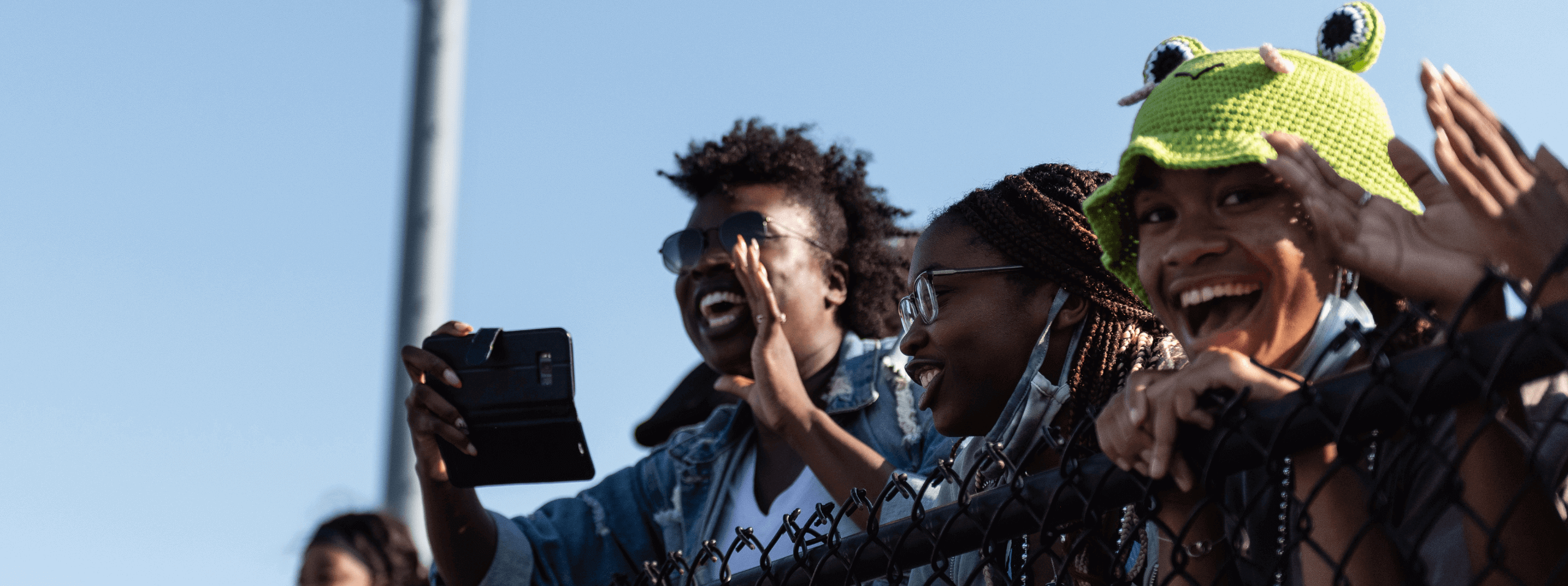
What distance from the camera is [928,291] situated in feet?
10.5

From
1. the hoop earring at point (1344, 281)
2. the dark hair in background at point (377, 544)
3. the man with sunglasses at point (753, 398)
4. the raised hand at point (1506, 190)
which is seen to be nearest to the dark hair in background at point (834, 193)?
the man with sunglasses at point (753, 398)

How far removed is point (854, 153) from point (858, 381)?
1.27 metres

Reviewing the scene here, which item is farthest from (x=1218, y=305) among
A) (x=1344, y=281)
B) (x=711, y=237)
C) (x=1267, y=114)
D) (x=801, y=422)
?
(x=711, y=237)

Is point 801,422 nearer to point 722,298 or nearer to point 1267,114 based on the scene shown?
point 722,298

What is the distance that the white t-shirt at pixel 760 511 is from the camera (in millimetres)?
3832

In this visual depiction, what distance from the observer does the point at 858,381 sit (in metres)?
4.29

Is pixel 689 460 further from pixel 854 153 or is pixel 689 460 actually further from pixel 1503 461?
pixel 1503 461

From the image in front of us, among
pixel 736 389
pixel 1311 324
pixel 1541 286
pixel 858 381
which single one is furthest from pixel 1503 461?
pixel 858 381

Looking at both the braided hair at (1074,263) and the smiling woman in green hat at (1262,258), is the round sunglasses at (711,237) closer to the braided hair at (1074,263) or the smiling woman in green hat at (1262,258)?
the braided hair at (1074,263)

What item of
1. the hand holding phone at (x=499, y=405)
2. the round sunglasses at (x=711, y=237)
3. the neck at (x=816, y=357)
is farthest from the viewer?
the round sunglasses at (x=711, y=237)

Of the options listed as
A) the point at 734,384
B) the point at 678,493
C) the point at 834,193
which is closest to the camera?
the point at 734,384

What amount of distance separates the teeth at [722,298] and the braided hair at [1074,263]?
1276 millimetres

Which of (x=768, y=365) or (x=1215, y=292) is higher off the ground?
(x=1215, y=292)

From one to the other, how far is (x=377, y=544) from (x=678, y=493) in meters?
0.85
